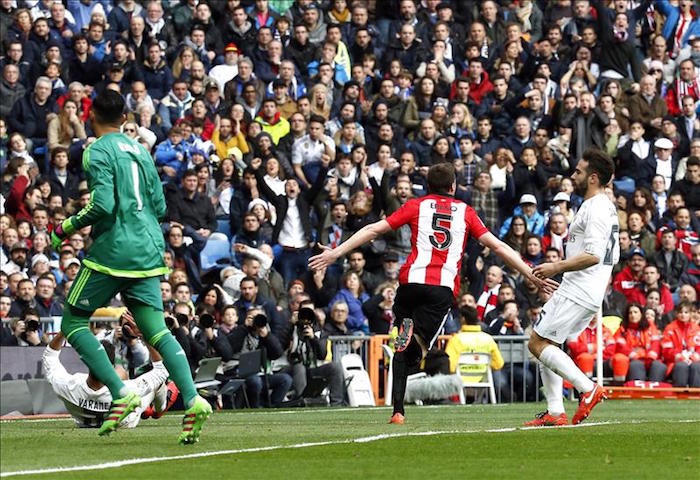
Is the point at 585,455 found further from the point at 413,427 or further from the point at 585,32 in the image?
the point at 585,32

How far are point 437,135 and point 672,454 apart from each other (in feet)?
52.0

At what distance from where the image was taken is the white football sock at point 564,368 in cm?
1272

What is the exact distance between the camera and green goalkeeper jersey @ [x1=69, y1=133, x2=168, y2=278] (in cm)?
1038

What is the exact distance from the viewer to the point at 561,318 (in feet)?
41.9

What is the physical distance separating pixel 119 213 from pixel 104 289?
1.69 ft

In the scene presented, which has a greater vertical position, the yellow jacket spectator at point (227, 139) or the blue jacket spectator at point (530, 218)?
the yellow jacket spectator at point (227, 139)

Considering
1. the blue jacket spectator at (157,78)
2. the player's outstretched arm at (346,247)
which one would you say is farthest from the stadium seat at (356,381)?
the player's outstretched arm at (346,247)

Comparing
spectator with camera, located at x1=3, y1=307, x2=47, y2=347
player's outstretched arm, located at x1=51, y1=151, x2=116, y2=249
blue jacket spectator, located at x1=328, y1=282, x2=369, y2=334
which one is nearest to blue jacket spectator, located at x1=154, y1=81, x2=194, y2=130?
blue jacket spectator, located at x1=328, y1=282, x2=369, y2=334

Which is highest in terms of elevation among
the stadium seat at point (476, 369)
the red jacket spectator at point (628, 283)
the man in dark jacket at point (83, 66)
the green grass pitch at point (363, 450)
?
the man in dark jacket at point (83, 66)

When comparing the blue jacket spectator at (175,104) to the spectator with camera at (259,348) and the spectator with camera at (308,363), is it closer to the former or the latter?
the spectator with camera at (308,363)

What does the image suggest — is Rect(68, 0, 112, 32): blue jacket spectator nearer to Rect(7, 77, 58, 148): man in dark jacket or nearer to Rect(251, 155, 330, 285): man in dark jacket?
Rect(7, 77, 58, 148): man in dark jacket

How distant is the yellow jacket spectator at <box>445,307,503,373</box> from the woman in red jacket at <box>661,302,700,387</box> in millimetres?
2770

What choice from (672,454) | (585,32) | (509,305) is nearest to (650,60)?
(585,32)

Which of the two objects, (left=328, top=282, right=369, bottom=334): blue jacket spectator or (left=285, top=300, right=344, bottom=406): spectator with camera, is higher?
(left=328, top=282, right=369, bottom=334): blue jacket spectator
